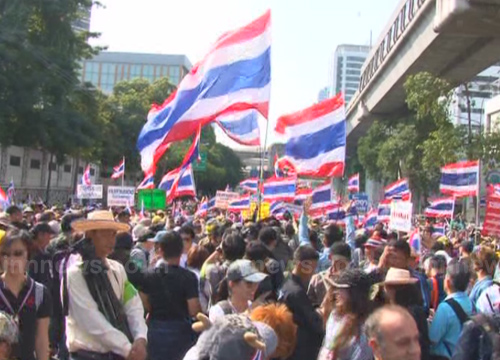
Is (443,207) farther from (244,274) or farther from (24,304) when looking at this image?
(24,304)

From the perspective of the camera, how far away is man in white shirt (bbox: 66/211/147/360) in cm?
370

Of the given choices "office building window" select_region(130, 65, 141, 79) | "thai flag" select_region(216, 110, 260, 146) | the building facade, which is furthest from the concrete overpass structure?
"office building window" select_region(130, 65, 141, 79)

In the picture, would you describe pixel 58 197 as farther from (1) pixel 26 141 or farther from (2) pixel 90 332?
(2) pixel 90 332

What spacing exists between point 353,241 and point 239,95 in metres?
2.76

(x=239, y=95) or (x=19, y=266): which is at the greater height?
(x=239, y=95)

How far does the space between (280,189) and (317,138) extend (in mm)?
3689

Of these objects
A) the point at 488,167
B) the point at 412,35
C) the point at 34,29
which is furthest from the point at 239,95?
the point at 34,29

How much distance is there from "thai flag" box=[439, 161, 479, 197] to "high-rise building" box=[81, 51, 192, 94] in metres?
102

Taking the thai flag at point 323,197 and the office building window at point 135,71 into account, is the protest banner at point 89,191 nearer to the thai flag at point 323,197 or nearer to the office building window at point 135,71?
the thai flag at point 323,197

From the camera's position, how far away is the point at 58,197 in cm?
4194

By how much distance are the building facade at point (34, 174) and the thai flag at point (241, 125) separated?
70.6 ft

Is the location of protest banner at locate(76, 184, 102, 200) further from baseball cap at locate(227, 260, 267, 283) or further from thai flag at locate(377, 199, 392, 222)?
baseball cap at locate(227, 260, 267, 283)

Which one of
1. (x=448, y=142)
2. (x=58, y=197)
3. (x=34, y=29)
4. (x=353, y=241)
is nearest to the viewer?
(x=353, y=241)

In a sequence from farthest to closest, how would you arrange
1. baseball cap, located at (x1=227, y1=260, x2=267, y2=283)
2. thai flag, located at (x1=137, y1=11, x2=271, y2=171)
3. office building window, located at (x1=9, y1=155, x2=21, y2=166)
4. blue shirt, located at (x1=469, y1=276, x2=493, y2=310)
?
office building window, located at (x1=9, y1=155, x2=21, y2=166), thai flag, located at (x1=137, y1=11, x2=271, y2=171), blue shirt, located at (x1=469, y1=276, x2=493, y2=310), baseball cap, located at (x1=227, y1=260, x2=267, y2=283)
